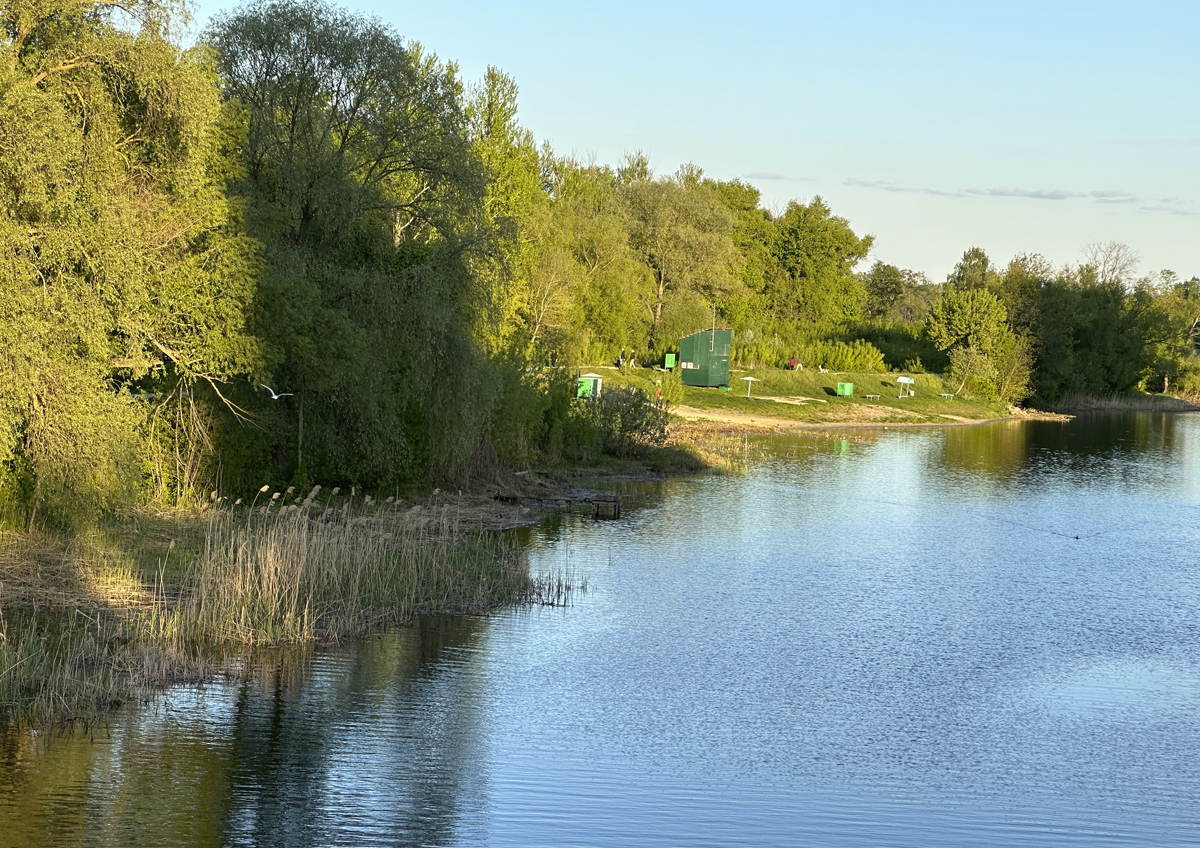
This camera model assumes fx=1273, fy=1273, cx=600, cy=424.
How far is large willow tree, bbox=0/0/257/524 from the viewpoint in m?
17.4

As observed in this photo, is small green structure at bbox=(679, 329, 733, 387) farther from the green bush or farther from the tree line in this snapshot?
the tree line

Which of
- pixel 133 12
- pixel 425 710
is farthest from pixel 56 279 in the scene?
pixel 425 710

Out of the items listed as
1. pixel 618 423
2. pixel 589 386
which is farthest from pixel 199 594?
pixel 589 386

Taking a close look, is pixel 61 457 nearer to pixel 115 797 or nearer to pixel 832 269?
pixel 115 797

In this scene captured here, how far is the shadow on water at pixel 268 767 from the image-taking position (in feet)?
36.5

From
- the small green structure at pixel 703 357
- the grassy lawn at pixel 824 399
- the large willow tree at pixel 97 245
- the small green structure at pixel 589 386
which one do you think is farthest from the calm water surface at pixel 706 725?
the small green structure at pixel 703 357

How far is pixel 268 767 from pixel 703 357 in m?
57.1

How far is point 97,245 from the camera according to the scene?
1838cm

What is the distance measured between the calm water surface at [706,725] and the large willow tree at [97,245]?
Result: 17.8 ft

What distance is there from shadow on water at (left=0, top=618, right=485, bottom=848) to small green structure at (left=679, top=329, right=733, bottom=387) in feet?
174

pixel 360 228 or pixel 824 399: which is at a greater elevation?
pixel 360 228

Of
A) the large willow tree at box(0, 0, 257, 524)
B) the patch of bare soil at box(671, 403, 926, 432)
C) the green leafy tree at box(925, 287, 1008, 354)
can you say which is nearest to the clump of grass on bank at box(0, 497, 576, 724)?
the large willow tree at box(0, 0, 257, 524)

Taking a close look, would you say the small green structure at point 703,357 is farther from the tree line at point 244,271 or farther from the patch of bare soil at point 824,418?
the tree line at point 244,271

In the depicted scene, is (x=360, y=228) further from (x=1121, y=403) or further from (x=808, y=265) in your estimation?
(x=1121, y=403)
